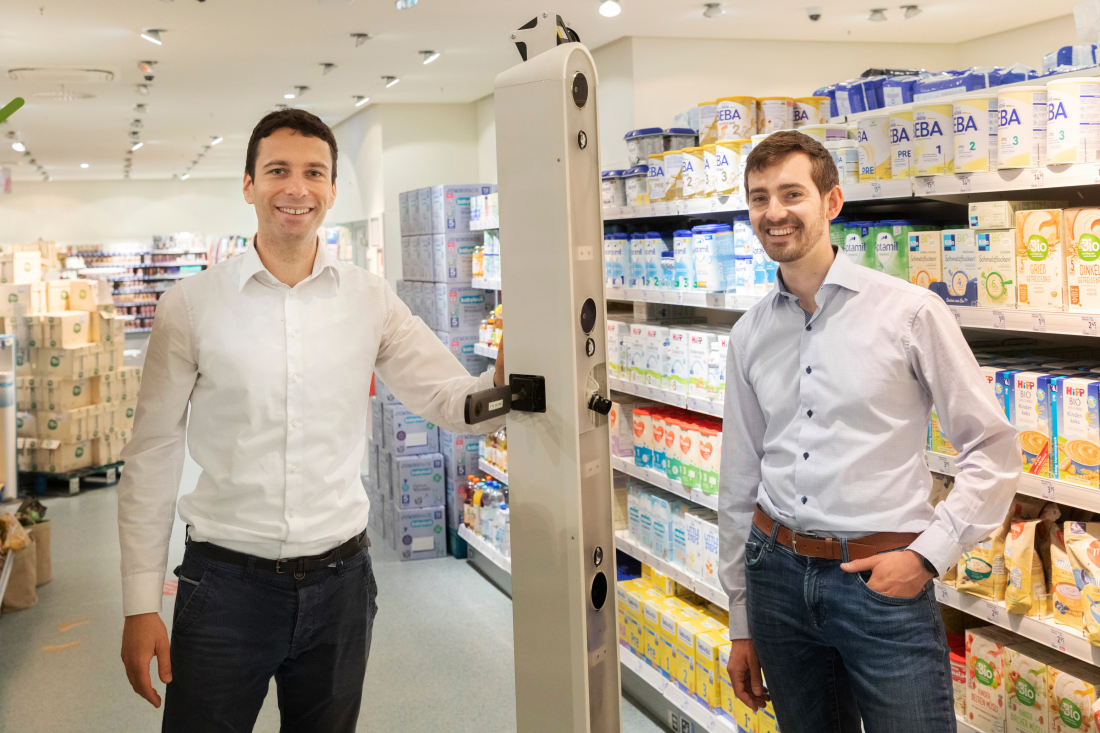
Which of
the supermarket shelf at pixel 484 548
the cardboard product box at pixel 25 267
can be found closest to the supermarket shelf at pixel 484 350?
the supermarket shelf at pixel 484 548

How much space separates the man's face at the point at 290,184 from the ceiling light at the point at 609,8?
3.87 meters

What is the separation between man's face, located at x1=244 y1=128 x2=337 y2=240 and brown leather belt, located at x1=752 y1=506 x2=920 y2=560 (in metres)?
1.24

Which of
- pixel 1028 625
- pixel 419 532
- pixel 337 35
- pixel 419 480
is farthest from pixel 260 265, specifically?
pixel 337 35

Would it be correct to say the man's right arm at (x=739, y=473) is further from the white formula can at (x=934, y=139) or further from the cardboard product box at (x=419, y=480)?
the cardboard product box at (x=419, y=480)

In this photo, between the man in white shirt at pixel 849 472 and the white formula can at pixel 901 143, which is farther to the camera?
the white formula can at pixel 901 143

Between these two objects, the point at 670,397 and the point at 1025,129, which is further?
the point at 670,397

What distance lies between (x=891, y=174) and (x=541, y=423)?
1.43 metres

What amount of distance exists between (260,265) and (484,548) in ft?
11.6

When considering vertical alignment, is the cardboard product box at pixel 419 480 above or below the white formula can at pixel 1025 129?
below

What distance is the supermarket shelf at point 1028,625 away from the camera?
2.07 m

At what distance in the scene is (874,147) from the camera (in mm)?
2465

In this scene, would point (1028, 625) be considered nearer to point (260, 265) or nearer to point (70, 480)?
point (260, 265)

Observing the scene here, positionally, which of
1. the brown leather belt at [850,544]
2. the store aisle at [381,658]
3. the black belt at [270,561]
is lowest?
the store aisle at [381,658]

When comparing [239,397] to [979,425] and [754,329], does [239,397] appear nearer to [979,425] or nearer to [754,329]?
[754,329]
